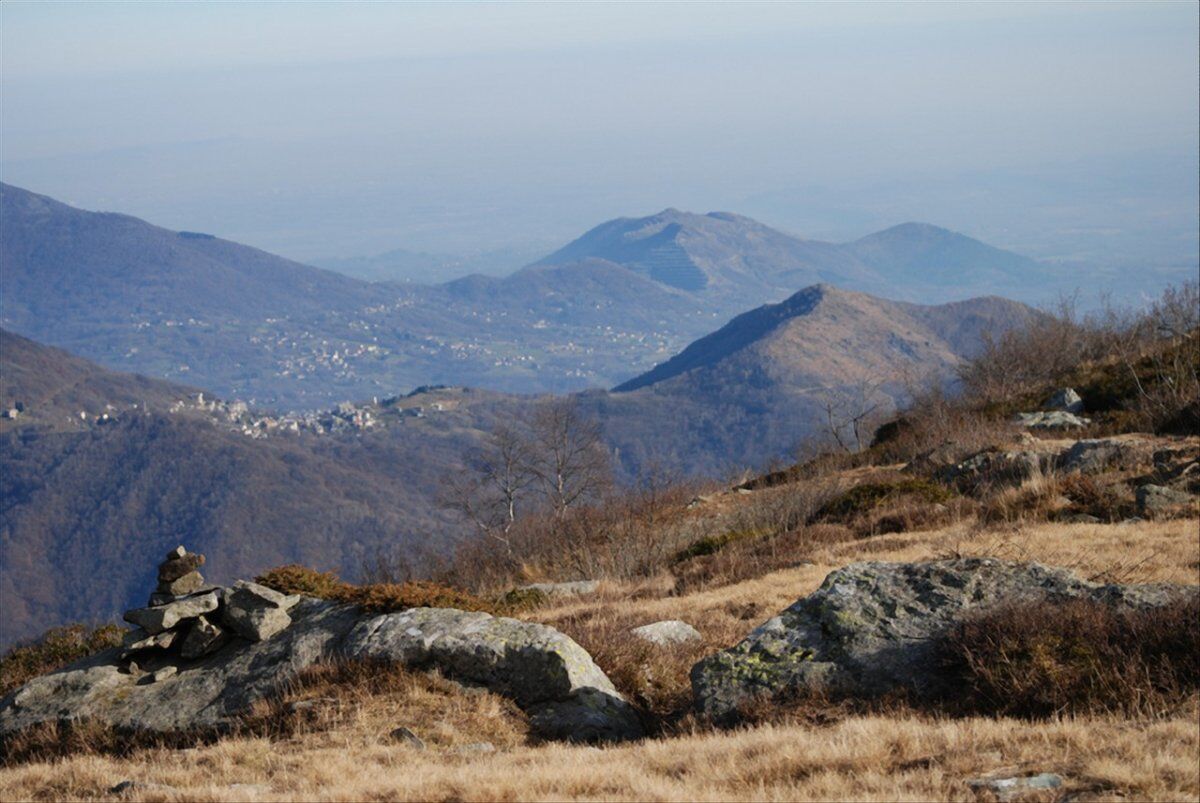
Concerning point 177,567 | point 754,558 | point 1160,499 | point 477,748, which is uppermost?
point 177,567

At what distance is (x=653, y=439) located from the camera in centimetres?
18150

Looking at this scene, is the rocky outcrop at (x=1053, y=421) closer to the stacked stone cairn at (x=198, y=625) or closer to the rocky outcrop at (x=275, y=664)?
the rocky outcrop at (x=275, y=664)

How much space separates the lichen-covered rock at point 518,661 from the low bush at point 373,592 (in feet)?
0.96

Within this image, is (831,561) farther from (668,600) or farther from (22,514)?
(22,514)

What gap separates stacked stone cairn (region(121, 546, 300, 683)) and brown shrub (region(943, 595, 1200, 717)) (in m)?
6.81

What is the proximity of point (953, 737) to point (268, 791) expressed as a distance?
463cm

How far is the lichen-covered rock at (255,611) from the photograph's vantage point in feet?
35.2

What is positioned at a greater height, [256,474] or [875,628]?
[875,628]

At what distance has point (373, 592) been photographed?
10680 mm

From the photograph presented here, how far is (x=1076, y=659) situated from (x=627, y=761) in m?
3.49

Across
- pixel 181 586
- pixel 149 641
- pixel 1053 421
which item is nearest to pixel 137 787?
pixel 149 641

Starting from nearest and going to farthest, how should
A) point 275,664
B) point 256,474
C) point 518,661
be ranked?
point 518,661 → point 275,664 → point 256,474

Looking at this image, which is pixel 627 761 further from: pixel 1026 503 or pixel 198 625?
pixel 1026 503

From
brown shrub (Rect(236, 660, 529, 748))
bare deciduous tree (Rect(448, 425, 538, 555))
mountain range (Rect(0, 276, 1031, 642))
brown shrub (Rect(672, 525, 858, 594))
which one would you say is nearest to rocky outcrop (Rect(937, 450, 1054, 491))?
brown shrub (Rect(672, 525, 858, 594))
